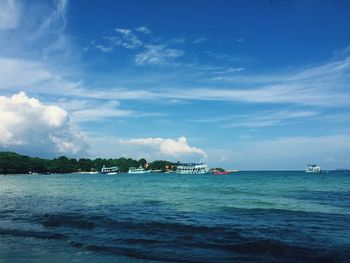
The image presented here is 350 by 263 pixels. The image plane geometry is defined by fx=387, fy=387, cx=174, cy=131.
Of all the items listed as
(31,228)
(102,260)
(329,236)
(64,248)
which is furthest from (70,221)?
(329,236)

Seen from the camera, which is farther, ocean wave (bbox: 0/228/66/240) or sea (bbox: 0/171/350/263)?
ocean wave (bbox: 0/228/66/240)

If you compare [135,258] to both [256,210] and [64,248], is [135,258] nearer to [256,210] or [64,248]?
[64,248]

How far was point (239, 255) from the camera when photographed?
53.3 ft

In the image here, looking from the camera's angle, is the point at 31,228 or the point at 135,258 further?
the point at 31,228

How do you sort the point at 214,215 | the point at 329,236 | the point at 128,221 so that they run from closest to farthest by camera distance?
the point at 329,236, the point at 128,221, the point at 214,215

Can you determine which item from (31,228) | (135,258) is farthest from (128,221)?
(135,258)

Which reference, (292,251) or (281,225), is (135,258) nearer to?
(292,251)

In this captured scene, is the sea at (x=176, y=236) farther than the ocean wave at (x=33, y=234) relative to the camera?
No

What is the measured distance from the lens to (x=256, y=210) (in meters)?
30.9

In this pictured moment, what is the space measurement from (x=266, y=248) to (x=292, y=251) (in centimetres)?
111

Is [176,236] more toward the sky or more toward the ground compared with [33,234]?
more toward the sky

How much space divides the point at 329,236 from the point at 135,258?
10600 millimetres

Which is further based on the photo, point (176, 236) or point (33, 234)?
point (33, 234)

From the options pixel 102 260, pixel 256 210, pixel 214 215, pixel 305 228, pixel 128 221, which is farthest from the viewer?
pixel 256 210
